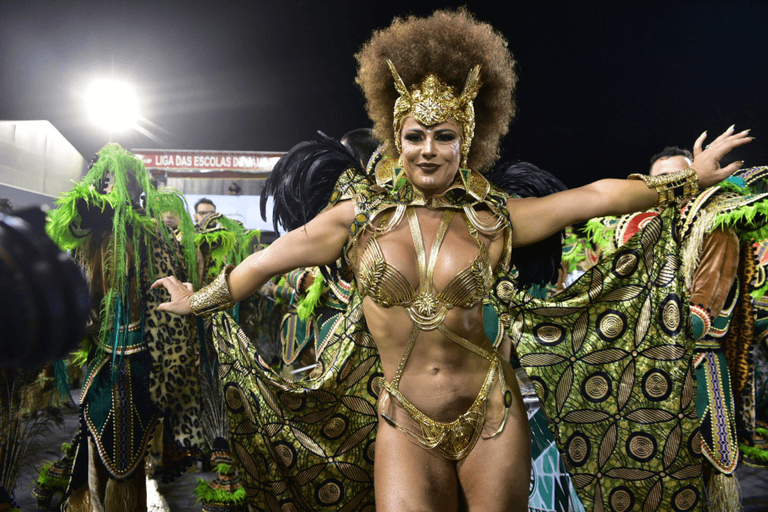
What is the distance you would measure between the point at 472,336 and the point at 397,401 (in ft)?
1.15

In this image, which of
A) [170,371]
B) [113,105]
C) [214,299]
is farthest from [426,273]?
[113,105]

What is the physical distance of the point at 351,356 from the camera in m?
2.25

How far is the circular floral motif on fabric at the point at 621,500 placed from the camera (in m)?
2.17

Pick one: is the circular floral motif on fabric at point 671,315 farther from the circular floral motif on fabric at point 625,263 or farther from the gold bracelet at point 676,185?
the gold bracelet at point 676,185

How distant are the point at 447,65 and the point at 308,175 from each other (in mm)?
728

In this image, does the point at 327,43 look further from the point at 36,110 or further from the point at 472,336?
the point at 472,336

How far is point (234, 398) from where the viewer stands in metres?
2.26

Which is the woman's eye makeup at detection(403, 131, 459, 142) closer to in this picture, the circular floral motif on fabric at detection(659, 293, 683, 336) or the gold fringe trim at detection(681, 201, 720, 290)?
the circular floral motif on fabric at detection(659, 293, 683, 336)

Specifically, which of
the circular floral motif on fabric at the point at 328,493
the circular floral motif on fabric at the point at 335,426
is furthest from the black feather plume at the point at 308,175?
the circular floral motif on fabric at the point at 328,493

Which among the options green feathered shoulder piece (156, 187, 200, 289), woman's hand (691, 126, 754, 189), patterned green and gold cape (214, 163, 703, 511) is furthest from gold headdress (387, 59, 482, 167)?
green feathered shoulder piece (156, 187, 200, 289)

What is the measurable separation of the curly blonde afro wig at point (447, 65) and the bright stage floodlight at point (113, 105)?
233 centimetres

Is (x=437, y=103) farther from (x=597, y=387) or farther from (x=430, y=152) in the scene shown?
(x=597, y=387)

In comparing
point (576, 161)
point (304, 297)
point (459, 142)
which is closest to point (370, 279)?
point (459, 142)

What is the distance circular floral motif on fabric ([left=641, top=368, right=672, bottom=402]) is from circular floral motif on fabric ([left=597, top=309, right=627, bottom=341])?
0.63ft
